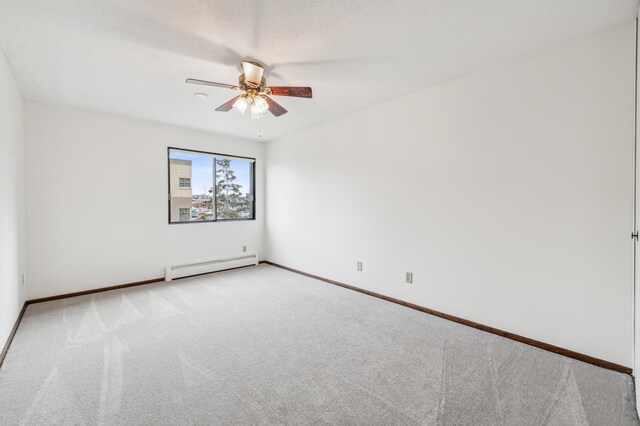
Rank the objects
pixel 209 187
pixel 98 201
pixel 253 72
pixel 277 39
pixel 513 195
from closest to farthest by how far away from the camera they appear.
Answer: pixel 277 39
pixel 253 72
pixel 513 195
pixel 98 201
pixel 209 187

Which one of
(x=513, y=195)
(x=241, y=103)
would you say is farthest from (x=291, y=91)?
(x=513, y=195)

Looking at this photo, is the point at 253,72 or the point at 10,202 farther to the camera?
the point at 10,202

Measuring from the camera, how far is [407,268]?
3.38 meters

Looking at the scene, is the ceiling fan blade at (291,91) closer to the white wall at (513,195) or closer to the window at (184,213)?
the white wall at (513,195)

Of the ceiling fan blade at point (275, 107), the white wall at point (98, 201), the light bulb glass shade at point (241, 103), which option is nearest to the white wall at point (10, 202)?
the white wall at point (98, 201)

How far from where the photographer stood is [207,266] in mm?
4797

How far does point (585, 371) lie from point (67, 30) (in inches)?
176

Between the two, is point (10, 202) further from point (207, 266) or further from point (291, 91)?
point (291, 91)

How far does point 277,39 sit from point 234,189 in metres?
3.55

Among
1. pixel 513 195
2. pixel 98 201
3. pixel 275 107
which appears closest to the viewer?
pixel 513 195

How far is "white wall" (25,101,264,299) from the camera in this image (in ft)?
11.4

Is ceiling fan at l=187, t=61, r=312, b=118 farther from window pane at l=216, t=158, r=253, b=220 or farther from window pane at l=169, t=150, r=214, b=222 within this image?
window pane at l=216, t=158, r=253, b=220

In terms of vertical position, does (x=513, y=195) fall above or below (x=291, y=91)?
below

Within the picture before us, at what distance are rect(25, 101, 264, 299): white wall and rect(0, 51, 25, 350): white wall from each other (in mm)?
234
